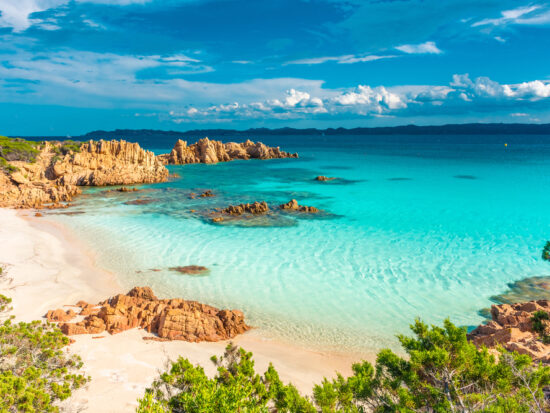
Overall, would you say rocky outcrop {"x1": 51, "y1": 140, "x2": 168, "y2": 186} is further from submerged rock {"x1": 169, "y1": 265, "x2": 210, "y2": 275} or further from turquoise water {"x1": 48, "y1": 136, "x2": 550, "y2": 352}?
submerged rock {"x1": 169, "y1": 265, "x2": 210, "y2": 275}

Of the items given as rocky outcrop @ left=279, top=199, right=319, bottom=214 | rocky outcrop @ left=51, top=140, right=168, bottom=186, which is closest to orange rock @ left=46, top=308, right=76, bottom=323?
rocky outcrop @ left=279, top=199, right=319, bottom=214

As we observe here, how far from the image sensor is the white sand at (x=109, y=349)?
778 cm

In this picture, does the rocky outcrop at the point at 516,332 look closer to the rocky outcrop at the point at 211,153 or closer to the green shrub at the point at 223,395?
the green shrub at the point at 223,395

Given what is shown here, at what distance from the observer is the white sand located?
778 cm

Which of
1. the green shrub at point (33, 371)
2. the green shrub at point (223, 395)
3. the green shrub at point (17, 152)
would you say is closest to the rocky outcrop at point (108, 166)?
the green shrub at point (17, 152)

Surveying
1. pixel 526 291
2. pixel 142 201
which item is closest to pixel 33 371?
pixel 526 291

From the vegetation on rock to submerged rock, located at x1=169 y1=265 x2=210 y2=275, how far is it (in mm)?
9428

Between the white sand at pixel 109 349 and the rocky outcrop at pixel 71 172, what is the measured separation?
16.7m

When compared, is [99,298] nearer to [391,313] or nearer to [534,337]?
[391,313]

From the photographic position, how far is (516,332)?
31.1 ft

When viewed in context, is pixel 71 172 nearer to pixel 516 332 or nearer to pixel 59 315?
pixel 59 315

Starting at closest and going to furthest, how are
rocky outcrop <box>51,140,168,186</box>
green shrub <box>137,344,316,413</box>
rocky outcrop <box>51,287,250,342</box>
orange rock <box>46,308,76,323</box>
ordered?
green shrub <box>137,344,316,413</box>, rocky outcrop <box>51,287,250,342</box>, orange rock <box>46,308,76,323</box>, rocky outcrop <box>51,140,168,186</box>

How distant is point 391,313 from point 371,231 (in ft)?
34.5

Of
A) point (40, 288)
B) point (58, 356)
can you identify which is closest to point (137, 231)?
point (40, 288)
